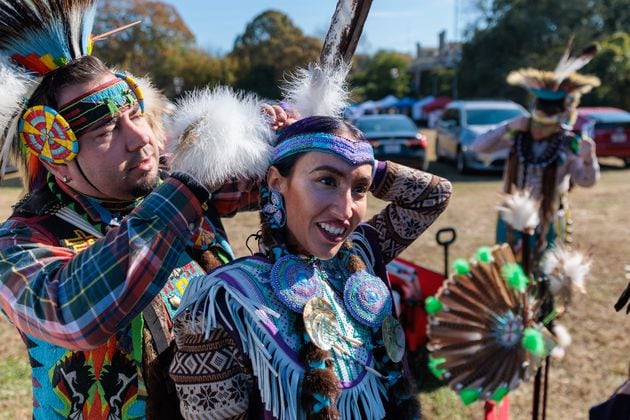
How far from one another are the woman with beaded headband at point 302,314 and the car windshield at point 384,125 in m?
10.5

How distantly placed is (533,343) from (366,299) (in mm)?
559

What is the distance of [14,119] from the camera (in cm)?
160

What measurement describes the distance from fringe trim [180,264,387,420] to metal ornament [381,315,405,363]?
0.57 ft

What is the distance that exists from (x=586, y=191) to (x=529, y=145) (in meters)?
7.30

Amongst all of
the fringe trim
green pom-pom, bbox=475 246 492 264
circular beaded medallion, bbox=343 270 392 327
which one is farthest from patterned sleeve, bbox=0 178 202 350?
green pom-pom, bbox=475 246 492 264

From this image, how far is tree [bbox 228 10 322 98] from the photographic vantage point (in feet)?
93.1

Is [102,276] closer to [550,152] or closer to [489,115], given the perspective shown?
[550,152]

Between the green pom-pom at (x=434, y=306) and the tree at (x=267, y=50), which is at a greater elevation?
the tree at (x=267, y=50)

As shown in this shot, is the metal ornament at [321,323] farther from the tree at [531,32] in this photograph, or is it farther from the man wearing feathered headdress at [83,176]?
the tree at [531,32]

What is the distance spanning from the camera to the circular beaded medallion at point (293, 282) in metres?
1.46

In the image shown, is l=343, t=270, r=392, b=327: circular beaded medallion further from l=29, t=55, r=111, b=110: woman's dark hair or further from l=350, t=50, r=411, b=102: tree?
l=350, t=50, r=411, b=102: tree

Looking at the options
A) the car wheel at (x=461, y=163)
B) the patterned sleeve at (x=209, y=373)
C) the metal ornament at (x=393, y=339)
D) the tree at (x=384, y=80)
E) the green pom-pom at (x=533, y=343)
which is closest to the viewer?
the patterned sleeve at (x=209, y=373)

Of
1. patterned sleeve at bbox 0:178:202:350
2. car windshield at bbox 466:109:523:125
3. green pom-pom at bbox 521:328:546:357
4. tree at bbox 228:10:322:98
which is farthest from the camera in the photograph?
tree at bbox 228:10:322:98

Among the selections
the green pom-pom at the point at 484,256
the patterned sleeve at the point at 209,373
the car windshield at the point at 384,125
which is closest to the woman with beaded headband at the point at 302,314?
the patterned sleeve at the point at 209,373
